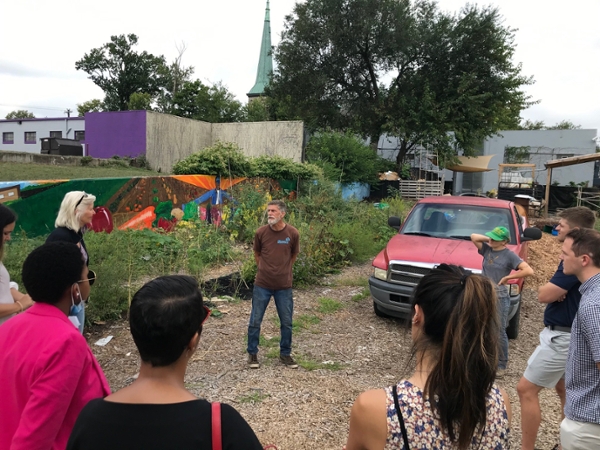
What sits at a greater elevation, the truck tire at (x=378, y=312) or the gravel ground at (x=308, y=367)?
the truck tire at (x=378, y=312)

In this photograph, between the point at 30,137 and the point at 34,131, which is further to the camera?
the point at 30,137

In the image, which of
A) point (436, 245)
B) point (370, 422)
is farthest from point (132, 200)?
point (370, 422)

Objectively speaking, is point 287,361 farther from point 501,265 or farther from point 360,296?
point 360,296

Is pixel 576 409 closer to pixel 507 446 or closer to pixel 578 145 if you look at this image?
pixel 507 446

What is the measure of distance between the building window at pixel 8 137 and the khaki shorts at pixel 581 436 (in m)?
54.9

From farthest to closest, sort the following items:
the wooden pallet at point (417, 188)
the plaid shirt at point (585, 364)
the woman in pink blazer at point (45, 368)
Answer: the wooden pallet at point (417, 188)
the plaid shirt at point (585, 364)
the woman in pink blazer at point (45, 368)

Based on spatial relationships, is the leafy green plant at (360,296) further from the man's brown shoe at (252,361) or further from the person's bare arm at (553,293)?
the person's bare arm at (553,293)

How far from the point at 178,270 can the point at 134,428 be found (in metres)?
7.02

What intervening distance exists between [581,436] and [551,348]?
2.92 feet

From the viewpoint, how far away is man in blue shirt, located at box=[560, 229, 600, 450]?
235 cm

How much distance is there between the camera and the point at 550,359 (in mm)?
3240

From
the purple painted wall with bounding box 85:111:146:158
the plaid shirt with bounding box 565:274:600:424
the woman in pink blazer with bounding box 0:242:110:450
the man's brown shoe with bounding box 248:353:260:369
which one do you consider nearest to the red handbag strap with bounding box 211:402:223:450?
the woman in pink blazer with bounding box 0:242:110:450

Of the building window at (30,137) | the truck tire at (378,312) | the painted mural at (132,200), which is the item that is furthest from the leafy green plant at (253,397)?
the building window at (30,137)

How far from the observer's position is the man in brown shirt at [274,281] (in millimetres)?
4988
